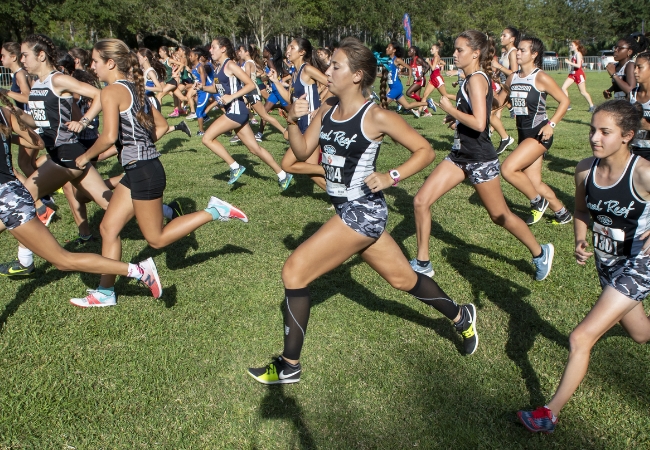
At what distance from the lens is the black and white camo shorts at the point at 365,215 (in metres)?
3.57

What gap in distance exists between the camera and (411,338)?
4.44 m

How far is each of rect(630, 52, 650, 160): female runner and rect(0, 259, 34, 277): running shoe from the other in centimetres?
663

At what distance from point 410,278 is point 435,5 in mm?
69262

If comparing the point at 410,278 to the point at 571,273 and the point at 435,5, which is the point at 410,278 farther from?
the point at 435,5

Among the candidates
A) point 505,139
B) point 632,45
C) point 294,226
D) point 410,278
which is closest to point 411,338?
point 410,278

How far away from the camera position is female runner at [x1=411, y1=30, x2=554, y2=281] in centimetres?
511

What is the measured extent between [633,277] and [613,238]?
0.28 metres

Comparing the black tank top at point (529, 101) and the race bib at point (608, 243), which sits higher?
the race bib at point (608, 243)

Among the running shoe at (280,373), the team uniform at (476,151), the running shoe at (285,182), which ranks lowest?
the running shoe at (285,182)

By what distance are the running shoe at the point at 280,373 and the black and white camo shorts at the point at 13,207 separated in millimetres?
2303

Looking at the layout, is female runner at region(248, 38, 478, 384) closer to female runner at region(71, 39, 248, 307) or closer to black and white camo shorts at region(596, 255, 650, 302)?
black and white camo shorts at region(596, 255, 650, 302)

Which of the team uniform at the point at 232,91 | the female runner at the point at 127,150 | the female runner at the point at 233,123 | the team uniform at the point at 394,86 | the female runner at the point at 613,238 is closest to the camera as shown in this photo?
the female runner at the point at 613,238

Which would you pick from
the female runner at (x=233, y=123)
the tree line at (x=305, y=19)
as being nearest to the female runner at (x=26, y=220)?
the female runner at (x=233, y=123)

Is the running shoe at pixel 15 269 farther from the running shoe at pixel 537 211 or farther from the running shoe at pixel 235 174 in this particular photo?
the running shoe at pixel 537 211
